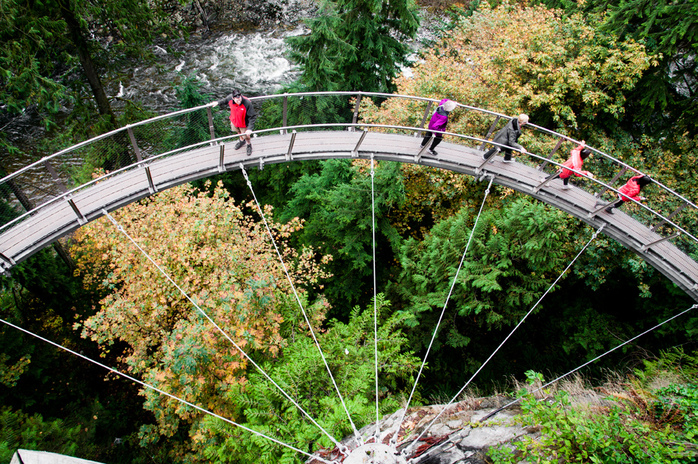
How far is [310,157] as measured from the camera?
37.2 ft

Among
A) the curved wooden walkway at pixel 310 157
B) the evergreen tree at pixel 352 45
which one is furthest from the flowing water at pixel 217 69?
the curved wooden walkway at pixel 310 157

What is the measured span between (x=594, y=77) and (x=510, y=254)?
6.86 m

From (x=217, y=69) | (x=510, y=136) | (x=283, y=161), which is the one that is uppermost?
(x=217, y=69)

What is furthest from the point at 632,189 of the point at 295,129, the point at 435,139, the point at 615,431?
the point at 295,129

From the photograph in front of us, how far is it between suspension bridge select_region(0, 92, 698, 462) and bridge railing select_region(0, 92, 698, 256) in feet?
0.14

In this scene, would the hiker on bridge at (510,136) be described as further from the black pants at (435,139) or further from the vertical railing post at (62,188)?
the vertical railing post at (62,188)

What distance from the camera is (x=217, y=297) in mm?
11023

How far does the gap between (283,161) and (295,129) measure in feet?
7.49

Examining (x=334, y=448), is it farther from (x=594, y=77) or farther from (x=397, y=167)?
(x=594, y=77)

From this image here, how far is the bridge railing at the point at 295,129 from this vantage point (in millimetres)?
9898

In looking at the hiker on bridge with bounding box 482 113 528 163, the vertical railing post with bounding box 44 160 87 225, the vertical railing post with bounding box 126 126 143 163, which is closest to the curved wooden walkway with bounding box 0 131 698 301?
the vertical railing post with bounding box 44 160 87 225

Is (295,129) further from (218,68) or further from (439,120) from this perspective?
(218,68)

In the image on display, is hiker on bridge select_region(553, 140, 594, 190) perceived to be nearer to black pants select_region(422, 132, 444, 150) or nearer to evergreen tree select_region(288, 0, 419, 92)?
black pants select_region(422, 132, 444, 150)

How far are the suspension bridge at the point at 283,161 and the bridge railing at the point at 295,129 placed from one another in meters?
0.04
